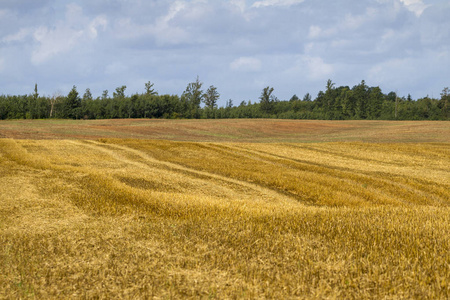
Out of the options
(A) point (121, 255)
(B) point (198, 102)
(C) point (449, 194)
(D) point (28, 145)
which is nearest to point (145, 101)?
(B) point (198, 102)

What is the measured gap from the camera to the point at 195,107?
108875 mm

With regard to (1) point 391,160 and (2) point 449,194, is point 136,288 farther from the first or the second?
(1) point 391,160

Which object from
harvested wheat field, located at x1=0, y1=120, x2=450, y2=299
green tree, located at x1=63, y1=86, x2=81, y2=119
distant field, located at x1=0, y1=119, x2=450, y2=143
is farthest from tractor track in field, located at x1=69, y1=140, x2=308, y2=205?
green tree, located at x1=63, y1=86, x2=81, y2=119

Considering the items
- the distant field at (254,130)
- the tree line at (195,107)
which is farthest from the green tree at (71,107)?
the distant field at (254,130)

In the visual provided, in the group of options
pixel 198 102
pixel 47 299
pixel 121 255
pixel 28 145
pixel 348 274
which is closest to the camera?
pixel 47 299

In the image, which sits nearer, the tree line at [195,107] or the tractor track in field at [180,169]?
the tractor track in field at [180,169]

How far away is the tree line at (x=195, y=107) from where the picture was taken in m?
85.5

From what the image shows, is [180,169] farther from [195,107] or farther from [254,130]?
[195,107]

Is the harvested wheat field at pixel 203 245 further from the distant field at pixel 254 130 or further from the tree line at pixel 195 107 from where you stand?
the tree line at pixel 195 107

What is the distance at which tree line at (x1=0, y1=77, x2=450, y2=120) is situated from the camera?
85500mm

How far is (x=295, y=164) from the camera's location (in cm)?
2038

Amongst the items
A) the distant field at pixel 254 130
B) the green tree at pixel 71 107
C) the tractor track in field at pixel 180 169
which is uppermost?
the green tree at pixel 71 107

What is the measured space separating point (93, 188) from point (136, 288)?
22.3ft

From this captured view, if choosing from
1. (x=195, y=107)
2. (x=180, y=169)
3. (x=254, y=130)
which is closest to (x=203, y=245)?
(x=180, y=169)
